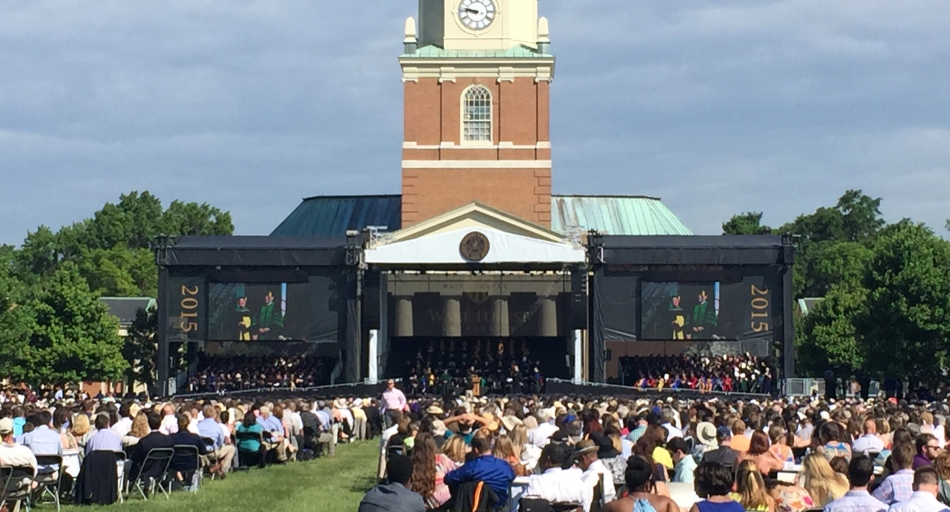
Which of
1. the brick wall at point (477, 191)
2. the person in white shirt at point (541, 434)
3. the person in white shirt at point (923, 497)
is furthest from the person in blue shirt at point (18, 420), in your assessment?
the brick wall at point (477, 191)

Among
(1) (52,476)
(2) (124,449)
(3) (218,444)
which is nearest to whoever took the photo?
(1) (52,476)

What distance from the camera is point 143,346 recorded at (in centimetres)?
7781

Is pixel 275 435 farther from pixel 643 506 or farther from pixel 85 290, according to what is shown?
pixel 85 290

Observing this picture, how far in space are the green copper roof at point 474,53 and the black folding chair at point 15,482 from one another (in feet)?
167

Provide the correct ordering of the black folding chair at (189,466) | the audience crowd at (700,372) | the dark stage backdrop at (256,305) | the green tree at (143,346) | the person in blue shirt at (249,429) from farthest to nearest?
the green tree at (143,346) → the audience crowd at (700,372) → the dark stage backdrop at (256,305) → the person in blue shirt at (249,429) → the black folding chair at (189,466)

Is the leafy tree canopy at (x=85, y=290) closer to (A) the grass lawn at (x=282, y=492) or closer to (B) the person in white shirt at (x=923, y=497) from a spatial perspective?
(A) the grass lawn at (x=282, y=492)

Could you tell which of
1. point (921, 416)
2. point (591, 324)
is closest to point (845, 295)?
point (591, 324)

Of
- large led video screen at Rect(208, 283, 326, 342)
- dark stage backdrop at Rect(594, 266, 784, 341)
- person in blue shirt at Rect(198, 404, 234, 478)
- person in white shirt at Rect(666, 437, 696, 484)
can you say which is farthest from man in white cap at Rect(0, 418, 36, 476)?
dark stage backdrop at Rect(594, 266, 784, 341)

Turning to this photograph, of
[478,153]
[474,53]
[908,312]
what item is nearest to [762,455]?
[908,312]

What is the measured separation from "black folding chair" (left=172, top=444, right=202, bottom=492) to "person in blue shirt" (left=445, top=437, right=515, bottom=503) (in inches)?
227

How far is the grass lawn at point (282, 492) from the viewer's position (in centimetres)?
1920

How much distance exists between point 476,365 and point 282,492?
129 ft

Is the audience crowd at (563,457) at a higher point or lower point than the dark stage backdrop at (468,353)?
lower

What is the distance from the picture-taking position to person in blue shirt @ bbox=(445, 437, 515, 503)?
15906 millimetres
